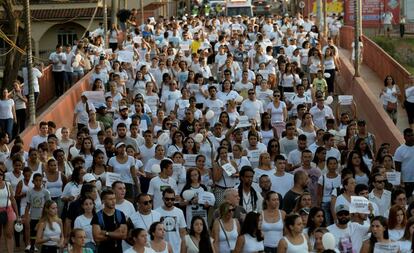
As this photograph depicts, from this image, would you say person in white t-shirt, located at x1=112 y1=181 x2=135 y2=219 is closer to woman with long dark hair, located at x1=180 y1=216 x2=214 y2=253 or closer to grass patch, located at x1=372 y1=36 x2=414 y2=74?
woman with long dark hair, located at x1=180 y1=216 x2=214 y2=253

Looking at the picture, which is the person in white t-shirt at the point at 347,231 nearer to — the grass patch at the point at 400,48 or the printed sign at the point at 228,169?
the printed sign at the point at 228,169

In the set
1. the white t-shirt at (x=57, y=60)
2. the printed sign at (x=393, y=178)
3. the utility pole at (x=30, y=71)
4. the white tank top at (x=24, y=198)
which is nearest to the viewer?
the printed sign at (x=393, y=178)

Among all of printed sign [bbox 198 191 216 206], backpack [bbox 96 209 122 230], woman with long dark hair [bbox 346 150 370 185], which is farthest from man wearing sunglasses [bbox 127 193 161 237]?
woman with long dark hair [bbox 346 150 370 185]

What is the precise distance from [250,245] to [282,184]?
3.36 m

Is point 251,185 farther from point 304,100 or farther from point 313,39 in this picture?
point 313,39

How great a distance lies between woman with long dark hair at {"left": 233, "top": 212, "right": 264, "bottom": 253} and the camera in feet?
42.4

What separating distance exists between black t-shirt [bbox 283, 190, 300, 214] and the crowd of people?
15mm

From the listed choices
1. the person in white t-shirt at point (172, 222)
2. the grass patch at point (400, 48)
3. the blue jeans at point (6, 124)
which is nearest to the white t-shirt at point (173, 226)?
the person in white t-shirt at point (172, 222)

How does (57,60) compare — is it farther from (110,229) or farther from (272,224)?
(272,224)

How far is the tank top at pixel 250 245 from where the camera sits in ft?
42.4

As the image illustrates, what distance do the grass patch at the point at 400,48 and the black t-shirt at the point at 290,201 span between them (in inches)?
1730

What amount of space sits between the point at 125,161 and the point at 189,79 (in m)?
7.89

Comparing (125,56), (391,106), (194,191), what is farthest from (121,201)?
(125,56)

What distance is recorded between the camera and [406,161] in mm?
17562
